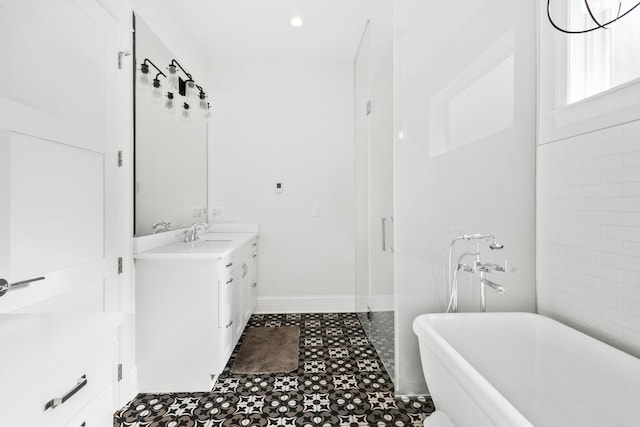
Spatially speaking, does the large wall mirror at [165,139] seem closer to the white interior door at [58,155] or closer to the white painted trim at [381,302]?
the white interior door at [58,155]

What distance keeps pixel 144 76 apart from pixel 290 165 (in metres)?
1.69

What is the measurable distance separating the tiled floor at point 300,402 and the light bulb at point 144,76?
2031 millimetres

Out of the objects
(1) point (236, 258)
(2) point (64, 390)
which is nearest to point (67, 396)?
(2) point (64, 390)

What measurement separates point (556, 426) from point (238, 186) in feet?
10.3

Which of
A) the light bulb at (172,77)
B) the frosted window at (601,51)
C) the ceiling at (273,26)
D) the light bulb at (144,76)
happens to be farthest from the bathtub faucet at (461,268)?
the light bulb at (172,77)

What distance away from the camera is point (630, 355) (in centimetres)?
135

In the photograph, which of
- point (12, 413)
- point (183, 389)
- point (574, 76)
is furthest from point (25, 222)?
point (574, 76)

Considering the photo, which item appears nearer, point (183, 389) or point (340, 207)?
point (183, 389)

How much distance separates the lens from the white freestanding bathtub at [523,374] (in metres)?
1.16

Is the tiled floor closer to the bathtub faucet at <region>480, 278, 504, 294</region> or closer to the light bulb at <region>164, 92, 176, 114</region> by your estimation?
the bathtub faucet at <region>480, 278, 504, 294</region>

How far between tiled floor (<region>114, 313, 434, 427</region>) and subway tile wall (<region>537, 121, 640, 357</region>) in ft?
3.29

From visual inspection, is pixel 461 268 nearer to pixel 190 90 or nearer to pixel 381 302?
pixel 381 302

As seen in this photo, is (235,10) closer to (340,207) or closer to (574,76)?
(340,207)

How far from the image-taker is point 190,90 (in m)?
2.88
